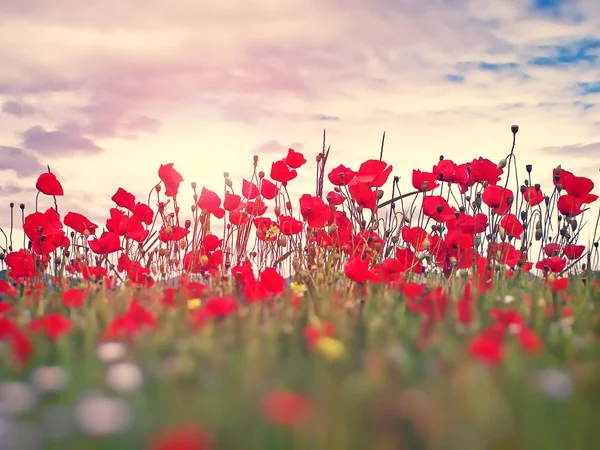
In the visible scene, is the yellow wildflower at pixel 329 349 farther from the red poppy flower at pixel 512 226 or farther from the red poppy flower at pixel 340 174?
the red poppy flower at pixel 512 226

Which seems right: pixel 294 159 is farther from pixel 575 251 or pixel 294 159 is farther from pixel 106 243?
pixel 575 251

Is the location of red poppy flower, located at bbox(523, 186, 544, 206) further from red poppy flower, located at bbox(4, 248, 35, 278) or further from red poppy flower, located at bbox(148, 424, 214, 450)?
red poppy flower, located at bbox(148, 424, 214, 450)

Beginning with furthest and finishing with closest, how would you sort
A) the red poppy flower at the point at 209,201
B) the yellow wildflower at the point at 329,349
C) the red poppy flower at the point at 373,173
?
the red poppy flower at the point at 209,201 < the red poppy flower at the point at 373,173 < the yellow wildflower at the point at 329,349

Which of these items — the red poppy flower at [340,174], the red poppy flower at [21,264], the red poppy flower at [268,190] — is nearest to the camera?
the red poppy flower at [340,174]

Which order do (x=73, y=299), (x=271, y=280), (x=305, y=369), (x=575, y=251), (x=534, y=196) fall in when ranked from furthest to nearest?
(x=575, y=251) → (x=534, y=196) → (x=271, y=280) → (x=73, y=299) → (x=305, y=369)

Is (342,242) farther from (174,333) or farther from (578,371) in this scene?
(578,371)

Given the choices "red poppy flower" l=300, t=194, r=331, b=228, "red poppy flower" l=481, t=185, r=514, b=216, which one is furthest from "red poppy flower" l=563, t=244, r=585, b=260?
"red poppy flower" l=300, t=194, r=331, b=228

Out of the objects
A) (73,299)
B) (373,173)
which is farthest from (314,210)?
(73,299)

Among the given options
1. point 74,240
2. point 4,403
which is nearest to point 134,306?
point 4,403

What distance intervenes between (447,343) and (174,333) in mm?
883

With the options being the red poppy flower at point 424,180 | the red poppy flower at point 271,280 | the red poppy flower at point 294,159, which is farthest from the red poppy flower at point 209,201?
the red poppy flower at point 271,280

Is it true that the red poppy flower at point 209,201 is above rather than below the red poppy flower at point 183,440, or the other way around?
above

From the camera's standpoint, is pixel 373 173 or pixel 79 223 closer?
pixel 373 173

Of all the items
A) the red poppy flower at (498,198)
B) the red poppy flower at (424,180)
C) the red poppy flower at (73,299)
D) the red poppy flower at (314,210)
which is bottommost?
the red poppy flower at (73,299)
